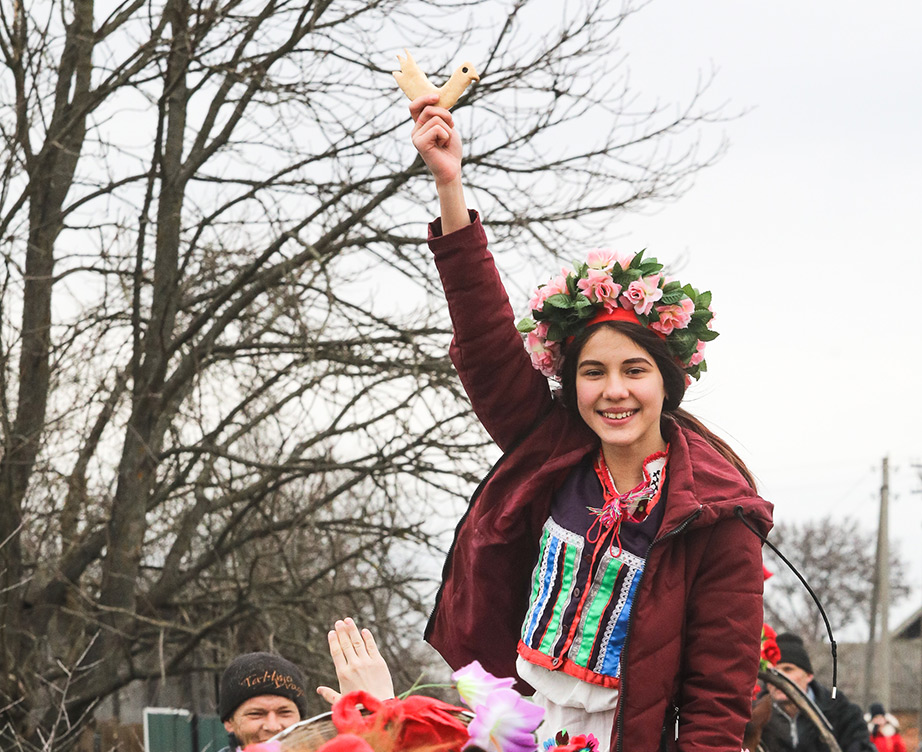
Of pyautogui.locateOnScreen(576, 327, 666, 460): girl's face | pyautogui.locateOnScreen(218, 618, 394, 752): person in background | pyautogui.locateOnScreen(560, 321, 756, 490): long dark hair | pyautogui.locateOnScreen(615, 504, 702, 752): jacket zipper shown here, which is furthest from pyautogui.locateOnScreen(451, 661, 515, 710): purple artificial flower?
pyautogui.locateOnScreen(218, 618, 394, 752): person in background

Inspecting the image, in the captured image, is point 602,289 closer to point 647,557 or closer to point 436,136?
point 436,136

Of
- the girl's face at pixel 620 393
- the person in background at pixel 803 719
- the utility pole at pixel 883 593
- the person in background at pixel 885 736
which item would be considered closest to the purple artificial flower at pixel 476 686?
the girl's face at pixel 620 393

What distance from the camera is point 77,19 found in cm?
833

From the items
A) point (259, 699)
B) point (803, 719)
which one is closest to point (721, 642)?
point (259, 699)

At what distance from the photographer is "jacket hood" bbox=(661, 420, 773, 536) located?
8.87 ft

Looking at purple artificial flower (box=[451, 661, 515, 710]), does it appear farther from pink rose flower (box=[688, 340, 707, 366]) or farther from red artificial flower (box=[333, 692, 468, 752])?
pink rose flower (box=[688, 340, 707, 366])

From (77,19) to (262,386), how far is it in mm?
2591

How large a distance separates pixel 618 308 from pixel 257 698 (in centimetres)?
228

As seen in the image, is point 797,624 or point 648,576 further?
point 797,624

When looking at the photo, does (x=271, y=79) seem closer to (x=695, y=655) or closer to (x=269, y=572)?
(x=269, y=572)

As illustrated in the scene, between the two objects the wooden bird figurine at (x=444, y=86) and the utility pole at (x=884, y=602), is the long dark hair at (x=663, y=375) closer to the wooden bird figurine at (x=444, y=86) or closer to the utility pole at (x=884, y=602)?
the wooden bird figurine at (x=444, y=86)

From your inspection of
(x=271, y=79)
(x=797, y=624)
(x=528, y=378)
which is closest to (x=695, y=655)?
(x=528, y=378)

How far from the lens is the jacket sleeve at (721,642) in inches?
105

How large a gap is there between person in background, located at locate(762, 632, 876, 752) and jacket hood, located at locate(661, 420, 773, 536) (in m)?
3.30
